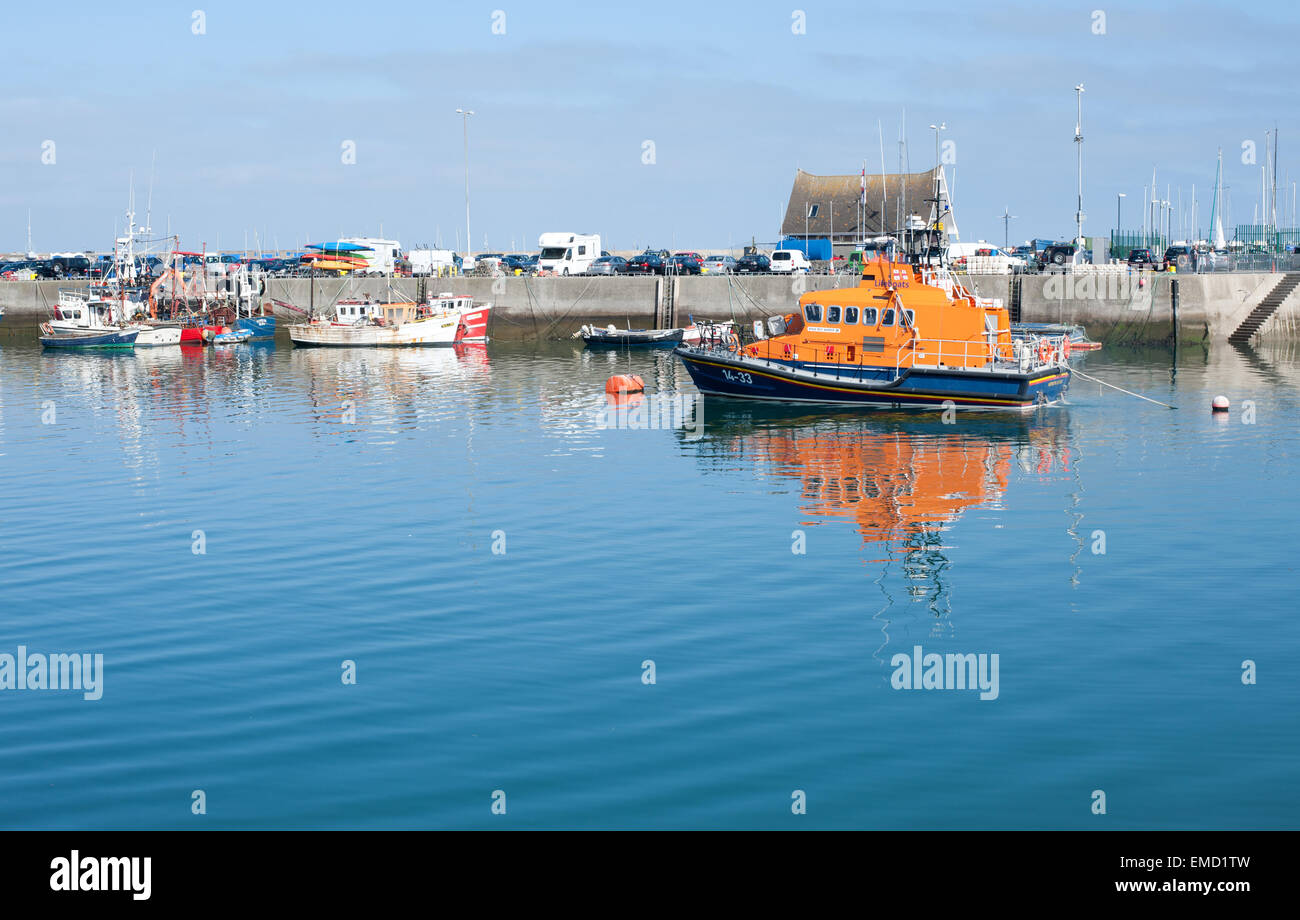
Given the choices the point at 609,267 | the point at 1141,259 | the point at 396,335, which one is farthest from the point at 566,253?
the point at 1141,259

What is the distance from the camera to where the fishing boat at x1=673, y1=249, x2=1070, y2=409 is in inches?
1517

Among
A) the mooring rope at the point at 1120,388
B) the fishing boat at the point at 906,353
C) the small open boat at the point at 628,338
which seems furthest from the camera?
the small open boat at the point at 628,338

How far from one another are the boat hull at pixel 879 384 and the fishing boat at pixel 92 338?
42475 mm

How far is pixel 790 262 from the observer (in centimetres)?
8094

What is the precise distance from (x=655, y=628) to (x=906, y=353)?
24054mm

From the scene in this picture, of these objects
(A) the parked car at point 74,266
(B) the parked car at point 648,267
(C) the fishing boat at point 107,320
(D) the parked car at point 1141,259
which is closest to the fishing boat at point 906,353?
(B) the parked car at point 648,267

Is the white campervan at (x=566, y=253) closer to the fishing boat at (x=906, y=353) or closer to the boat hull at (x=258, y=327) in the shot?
the boat hull at (x=258, y=327)

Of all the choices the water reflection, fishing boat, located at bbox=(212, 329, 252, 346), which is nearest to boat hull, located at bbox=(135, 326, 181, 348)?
fishing boat, located at bbox=(212, 329, 252, 346)

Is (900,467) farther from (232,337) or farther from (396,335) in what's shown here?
(232,337)

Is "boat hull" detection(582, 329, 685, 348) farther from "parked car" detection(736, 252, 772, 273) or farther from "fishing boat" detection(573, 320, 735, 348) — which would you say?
"parked car" detection(736, 252, 772, 273)

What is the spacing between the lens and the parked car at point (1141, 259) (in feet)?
251

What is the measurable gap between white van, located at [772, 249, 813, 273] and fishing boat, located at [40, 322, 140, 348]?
123ft

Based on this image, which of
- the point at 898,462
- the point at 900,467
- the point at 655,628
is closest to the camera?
the point at 655,628
